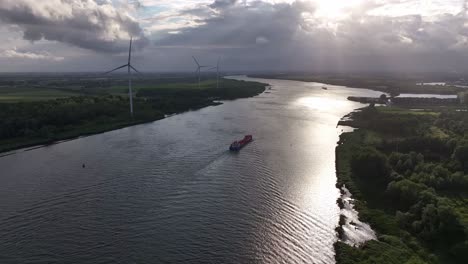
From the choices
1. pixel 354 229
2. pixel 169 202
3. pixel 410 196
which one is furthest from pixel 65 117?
pixel 410 196

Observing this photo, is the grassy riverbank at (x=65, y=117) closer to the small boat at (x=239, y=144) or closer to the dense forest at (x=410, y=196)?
the small boat at (x=239, y=144)

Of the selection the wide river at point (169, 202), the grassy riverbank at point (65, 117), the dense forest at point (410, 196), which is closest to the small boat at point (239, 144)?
the wide river at point (169, 202)

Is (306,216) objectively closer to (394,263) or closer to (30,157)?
(394,263)

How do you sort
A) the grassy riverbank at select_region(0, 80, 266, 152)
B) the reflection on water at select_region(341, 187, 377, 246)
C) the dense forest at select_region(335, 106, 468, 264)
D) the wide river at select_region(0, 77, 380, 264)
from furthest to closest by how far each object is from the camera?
the grassy riverbank at select_region(0, 80, 266, 152), the reflection on water at select_region(341, 187, 377, 246), the wide river at select_region(0, 77, 380, 264), the dense forest at select_region(335, 106, 468, 264)

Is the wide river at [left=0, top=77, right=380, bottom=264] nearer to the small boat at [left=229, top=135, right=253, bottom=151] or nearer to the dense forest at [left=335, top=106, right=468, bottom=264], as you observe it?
the small boat at [left=229, top=135, right=253, bottom=151]

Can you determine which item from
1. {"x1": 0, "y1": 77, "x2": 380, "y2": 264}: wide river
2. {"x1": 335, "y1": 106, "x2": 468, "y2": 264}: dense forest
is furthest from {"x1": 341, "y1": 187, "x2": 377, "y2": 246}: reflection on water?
{"x1": 0, "y1": 77, "x2": 380, "y2": 264}: wide river

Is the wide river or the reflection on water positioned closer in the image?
the wide river

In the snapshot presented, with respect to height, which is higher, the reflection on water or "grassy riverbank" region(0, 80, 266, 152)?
"grassy riverbank" region(0, 80, 266, 152)
